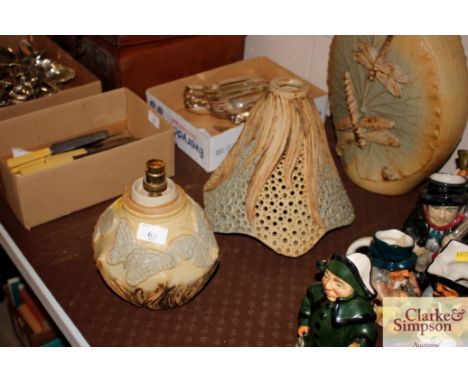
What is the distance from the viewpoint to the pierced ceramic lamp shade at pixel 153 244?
0.80 metres

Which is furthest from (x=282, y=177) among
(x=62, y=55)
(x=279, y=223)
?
(x=62, y=55)

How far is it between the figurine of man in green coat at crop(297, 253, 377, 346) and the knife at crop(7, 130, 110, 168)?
1.90ft

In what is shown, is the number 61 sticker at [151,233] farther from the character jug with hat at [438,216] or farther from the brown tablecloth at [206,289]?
the character jug with hat at [438,216]

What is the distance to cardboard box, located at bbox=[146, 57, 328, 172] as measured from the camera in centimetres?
117

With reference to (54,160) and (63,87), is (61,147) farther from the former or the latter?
(63,87)

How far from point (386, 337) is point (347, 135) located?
1.46ft

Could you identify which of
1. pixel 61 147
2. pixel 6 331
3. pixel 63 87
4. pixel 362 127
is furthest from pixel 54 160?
pixel 6 331

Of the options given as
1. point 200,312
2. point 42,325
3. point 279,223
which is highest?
point 279,223

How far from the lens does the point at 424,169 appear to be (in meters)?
1.05

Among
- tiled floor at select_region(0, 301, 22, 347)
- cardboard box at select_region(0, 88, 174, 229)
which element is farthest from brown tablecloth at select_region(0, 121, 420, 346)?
tiled floor at select_region(0, 301, 22, 347)

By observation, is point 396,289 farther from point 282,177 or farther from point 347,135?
point 347,135

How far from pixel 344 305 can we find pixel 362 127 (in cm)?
46

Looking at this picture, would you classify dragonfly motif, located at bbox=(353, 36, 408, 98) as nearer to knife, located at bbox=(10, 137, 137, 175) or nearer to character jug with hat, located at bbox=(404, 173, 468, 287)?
character jug with hat, located at bbox=(404, 173, 468, 287)

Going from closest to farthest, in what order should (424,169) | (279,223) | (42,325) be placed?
1. (279,223)
2. (424,169)
3. (42,325)
